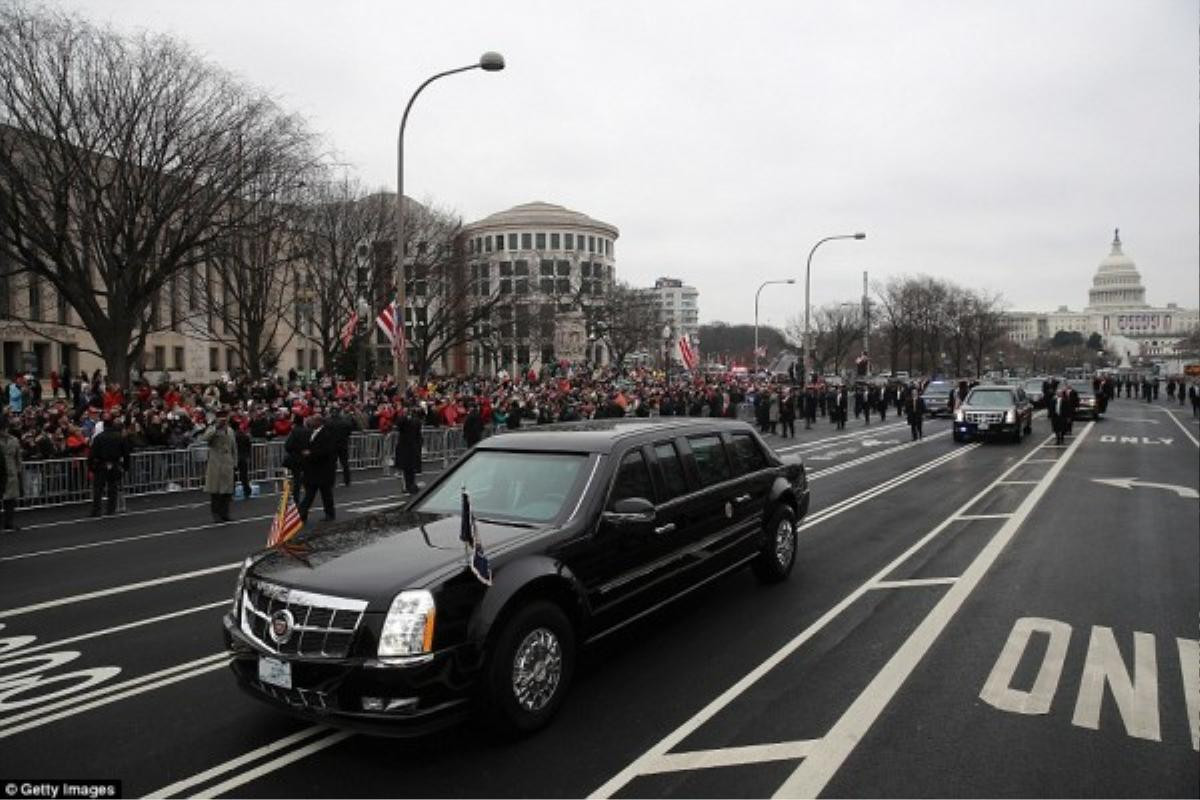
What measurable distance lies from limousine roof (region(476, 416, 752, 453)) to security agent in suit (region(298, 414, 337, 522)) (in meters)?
5.78

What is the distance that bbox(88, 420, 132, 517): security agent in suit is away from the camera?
42.4 feet

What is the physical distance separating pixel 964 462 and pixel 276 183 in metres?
21.0

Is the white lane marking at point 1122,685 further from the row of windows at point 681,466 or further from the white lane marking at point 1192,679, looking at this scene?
the row of windows at point 681,466

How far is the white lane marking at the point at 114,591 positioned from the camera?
7516 millimetres

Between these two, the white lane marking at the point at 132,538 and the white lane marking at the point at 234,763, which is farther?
the white lane marking at the point at 132,538

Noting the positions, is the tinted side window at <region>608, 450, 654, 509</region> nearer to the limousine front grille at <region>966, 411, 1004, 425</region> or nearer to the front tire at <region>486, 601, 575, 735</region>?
the front tire at <region>486, 601, 575, 735</region>

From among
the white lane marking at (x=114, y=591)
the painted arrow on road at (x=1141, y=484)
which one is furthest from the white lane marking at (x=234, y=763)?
the painted arrow on road at (x=1141, y=484)

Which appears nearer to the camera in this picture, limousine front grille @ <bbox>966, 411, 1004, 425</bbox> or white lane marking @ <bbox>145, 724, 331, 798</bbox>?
white lane marking @ <bbox>145, 724, 331, 798</bbox>

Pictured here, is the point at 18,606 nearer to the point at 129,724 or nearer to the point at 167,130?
the point at 129,724

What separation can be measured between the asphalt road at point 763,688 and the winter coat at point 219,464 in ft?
6.45

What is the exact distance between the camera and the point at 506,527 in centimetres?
520

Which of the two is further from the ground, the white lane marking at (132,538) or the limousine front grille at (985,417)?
the limousine front grille at (985,417)

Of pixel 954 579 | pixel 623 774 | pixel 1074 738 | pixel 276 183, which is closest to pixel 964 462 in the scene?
pixel 954 579

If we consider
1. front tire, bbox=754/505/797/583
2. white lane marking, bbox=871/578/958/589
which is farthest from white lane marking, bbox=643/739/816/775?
white lane marking, bbox=871/578/958/589
